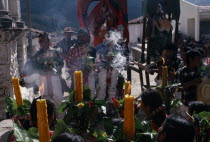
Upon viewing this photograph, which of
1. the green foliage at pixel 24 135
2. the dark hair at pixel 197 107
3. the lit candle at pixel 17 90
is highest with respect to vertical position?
the lit candle at pixel 17 90

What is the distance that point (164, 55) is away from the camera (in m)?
5.12

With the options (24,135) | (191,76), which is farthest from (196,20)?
(24,135)

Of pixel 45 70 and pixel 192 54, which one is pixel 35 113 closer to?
pixel 192 54

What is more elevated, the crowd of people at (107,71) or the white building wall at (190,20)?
the white building wall at (190,20)

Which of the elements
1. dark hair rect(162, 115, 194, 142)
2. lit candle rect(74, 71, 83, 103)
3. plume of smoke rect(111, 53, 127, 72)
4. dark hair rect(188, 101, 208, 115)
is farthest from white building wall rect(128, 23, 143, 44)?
dark hair rect(162, 115, 194, 142)

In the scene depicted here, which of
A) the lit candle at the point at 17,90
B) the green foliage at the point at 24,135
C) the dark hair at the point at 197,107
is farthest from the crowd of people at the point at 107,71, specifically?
the green foliage at the point at 24,135

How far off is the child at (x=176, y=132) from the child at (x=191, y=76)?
1924mm

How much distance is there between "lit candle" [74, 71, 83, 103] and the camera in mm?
2229

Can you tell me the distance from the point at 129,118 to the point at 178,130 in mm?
356

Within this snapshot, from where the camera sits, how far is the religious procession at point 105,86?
2018 mm

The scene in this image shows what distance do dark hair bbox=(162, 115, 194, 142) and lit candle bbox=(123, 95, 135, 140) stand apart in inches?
9.5

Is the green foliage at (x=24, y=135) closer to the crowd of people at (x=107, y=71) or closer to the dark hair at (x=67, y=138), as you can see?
the dark hair at (x=67, y=138)

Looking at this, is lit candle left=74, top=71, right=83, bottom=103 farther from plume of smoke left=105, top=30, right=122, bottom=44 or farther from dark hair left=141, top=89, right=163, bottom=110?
plume of smoke left=105, top=30, right=122, bottom=44

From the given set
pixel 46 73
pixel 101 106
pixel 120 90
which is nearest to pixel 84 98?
pixel 101 106
